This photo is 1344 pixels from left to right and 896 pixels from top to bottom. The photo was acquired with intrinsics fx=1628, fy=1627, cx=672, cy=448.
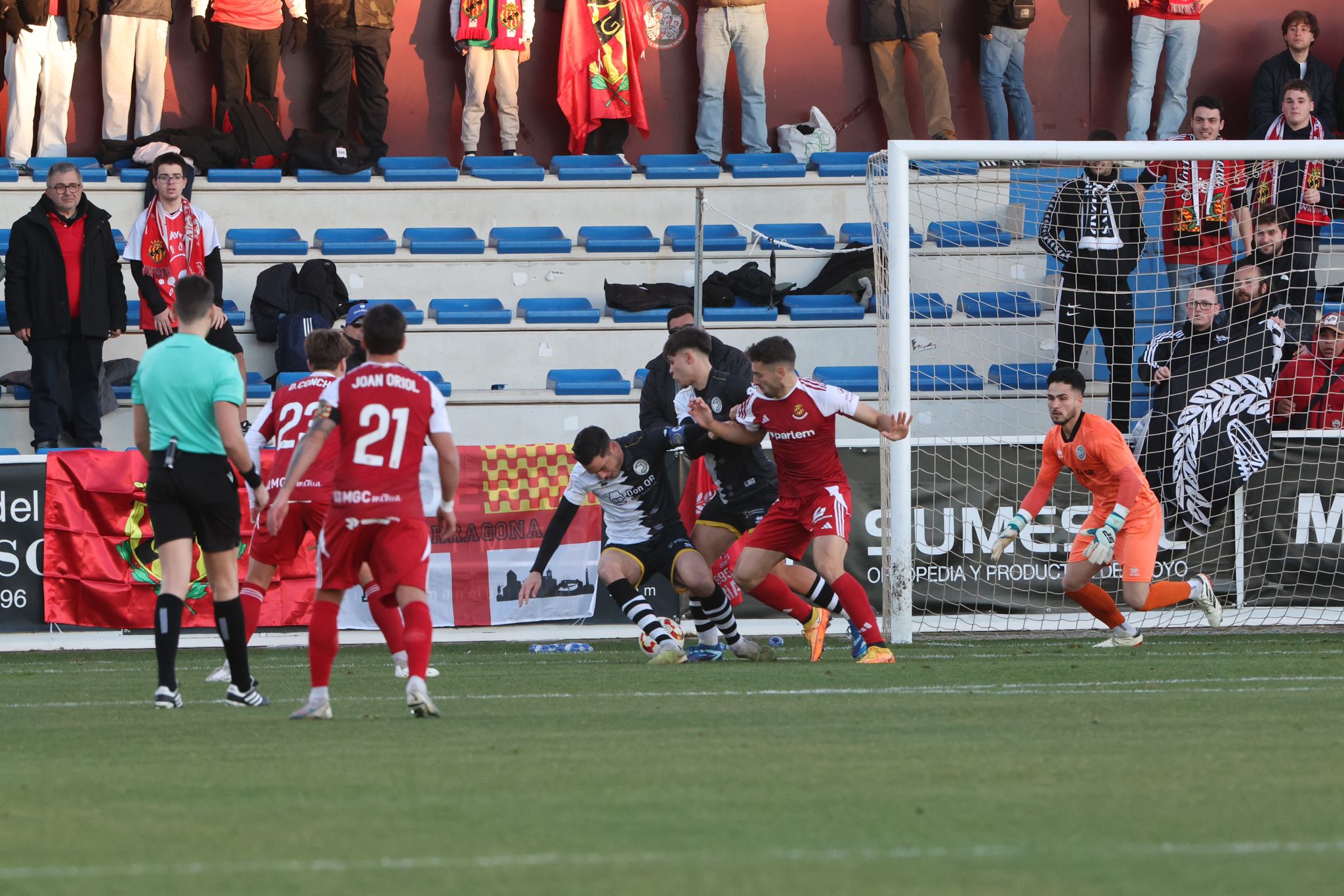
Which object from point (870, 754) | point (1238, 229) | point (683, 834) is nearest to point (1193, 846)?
point (683, 834)

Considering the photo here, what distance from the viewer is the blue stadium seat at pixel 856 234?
1681 cm

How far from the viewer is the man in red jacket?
12633mm

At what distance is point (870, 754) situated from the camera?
5.27m

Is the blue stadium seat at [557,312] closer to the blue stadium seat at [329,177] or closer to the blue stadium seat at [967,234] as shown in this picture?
the blue stadium seat at [329,177]

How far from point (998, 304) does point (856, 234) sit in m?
2.32

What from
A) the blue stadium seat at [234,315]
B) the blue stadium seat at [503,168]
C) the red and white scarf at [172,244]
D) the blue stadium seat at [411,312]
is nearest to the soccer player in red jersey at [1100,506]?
the blue stadium seat at [411,312]

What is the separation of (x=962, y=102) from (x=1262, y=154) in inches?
337

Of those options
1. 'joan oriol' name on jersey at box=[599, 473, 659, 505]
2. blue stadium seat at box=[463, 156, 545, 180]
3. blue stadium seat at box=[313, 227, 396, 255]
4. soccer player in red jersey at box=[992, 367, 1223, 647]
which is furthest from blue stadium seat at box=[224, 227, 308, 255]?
soccer player in red jersey at box=[992, 367, 1223, 647]

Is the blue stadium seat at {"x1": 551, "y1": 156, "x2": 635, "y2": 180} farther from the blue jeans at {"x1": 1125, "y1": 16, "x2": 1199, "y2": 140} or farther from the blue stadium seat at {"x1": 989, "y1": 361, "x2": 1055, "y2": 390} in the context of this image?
the blue jeans at {"x1": 1125, "y1": 16, "x2": 1199, "y2": 140}

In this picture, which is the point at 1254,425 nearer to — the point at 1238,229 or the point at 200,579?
the point at 1238,229

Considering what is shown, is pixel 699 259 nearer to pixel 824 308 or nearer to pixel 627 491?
pixel 824 308

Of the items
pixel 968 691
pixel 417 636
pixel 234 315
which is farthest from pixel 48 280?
pixel 968 691

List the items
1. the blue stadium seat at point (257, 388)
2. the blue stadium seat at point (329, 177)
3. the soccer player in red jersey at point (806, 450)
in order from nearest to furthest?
the soccer player in red jersey at point (806, 450)
the blue stadium seat at point (257, 388)
the blue stadium seat at point (329, 177)

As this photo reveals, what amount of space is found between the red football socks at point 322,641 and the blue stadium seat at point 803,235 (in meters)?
10.6
